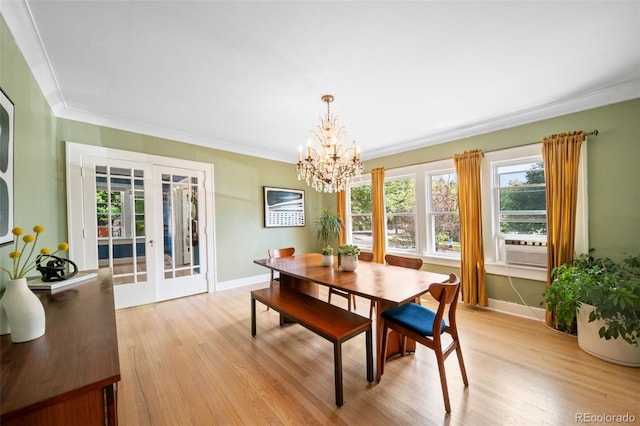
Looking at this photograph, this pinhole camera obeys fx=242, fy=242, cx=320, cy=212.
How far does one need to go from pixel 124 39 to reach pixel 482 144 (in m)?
4.11

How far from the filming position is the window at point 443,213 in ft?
12.5

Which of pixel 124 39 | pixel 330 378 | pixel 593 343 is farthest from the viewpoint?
pixel 593 343

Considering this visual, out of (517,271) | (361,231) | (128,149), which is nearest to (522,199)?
(517,271)

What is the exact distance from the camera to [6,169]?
1.46 m

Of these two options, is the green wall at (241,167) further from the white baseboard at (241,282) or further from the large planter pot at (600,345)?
the large planter pot at (600,345)

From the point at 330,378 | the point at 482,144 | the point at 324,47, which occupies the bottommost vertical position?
the point at 330,378

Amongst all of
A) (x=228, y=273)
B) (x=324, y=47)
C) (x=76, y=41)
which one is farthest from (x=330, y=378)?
(x=76, y=41)

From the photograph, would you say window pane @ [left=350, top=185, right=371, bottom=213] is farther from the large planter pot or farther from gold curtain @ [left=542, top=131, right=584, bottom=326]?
the large planter pot

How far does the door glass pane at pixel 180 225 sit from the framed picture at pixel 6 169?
219 centimetres

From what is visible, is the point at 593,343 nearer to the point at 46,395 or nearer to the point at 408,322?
the point at 408,322

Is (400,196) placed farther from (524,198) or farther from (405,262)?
(405,262)

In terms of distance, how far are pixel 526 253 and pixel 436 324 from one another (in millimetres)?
2257

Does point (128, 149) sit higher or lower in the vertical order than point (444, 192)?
higher

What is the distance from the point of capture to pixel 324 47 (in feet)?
6.11
